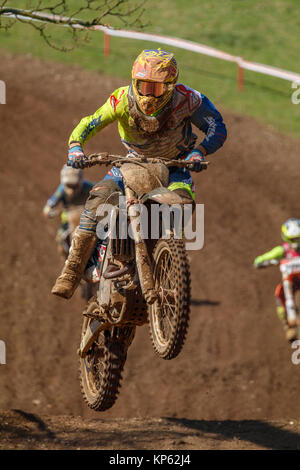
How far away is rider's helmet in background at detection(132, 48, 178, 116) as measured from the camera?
759cm

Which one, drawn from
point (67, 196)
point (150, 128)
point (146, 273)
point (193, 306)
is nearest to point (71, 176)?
point (67, 196)

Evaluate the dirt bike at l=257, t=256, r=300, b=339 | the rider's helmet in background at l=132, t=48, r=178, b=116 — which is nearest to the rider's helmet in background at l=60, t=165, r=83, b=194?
the dirt bike at l=257, t=256, r=300, b=339

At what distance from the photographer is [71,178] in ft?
49.3

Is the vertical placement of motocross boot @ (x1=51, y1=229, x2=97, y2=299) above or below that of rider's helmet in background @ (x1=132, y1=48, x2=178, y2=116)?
below

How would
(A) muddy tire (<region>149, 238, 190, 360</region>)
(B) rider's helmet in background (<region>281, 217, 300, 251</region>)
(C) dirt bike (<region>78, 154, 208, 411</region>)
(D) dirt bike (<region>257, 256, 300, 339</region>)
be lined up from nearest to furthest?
(A) muddy tire (<region>149, 238, 190, 360</region>), (C) dirt bike (<region>78, 154, 208, 411</region>), (D) dirt bike (<region>257, 256, 300, 339</region>), (B) rider's helmet in background (<region>281, 217, 300, 251</region>)

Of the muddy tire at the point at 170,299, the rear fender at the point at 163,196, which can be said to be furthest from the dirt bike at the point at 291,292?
the rear fender at the point at 163,196

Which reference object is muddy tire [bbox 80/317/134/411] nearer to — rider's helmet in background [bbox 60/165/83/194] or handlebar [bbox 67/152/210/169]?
handlebar [bbox 67/152/210/169]

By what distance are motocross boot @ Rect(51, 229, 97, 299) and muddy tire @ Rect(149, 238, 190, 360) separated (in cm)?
98

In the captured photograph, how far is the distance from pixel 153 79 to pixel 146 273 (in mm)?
2003

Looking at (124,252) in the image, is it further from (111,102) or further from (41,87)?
(41,87)

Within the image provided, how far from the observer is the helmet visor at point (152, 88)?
7.62m

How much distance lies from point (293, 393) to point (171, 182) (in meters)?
7.09

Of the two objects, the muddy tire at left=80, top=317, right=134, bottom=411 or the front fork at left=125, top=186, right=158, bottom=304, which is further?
the muddy tire at left=80, top=317, right=134, bottom=411

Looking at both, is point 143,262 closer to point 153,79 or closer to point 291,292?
point 153,79
